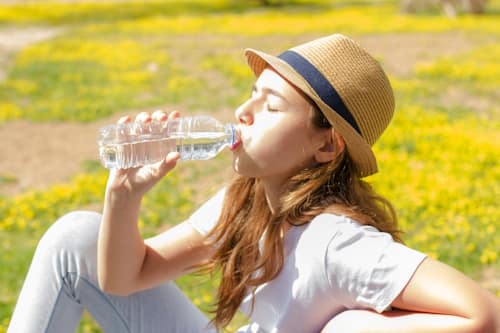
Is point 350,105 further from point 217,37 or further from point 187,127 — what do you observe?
point 217,37

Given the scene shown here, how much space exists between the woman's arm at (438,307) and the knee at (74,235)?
3.33ft

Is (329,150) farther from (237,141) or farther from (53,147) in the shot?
(53,147)

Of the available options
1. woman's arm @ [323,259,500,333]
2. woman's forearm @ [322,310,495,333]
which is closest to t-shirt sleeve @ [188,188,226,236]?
woman's forearm @ [322,310,495,333]

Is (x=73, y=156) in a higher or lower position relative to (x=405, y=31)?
higher

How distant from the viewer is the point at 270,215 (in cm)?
252

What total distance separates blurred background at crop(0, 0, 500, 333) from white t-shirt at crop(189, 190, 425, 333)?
0.66 metres

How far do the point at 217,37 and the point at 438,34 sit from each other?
547 cm

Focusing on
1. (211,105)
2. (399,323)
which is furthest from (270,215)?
(211,105)

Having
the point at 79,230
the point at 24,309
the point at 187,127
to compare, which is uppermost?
the point at 187,127

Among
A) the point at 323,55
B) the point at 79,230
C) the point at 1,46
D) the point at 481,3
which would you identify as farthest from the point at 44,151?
the point at 481,3

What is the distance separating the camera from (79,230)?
2.63 m

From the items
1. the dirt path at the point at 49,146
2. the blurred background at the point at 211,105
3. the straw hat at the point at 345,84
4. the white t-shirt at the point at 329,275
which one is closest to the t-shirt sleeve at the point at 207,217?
the blurred background at the point at 211,105

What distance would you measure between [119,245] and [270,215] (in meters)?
0.50

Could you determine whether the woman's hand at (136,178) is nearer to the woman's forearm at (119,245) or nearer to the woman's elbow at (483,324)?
the woman's forearm at (119,245)
